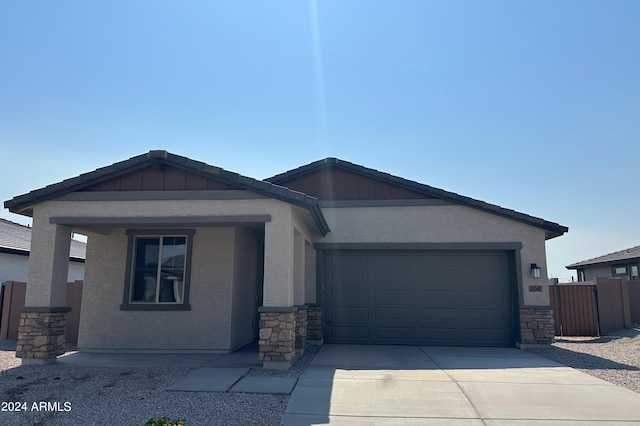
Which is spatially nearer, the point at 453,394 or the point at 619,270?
the point at 453,394

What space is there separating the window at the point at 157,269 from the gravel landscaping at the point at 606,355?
8535 mm

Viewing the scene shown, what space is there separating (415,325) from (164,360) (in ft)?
20.6

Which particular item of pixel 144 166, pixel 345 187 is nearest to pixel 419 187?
pixel 345 187

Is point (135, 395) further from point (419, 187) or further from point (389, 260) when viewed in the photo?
point (419, 187)

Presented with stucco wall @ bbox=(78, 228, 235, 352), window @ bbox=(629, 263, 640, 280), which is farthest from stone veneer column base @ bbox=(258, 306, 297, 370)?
window @ bbox=(629, 263, 640, 280)

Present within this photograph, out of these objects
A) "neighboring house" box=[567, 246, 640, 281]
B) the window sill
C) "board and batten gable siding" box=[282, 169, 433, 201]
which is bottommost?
the window sill

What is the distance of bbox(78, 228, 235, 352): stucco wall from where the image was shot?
34.2 feet

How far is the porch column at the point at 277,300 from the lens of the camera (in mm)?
8281

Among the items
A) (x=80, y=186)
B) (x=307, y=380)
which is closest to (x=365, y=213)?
(x=307, y=380)

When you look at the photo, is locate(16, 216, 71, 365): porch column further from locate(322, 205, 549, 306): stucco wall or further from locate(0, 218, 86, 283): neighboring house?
locate(0, 218, 86, 283): neighboring house

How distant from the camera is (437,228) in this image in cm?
1222

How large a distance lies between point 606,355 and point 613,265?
15.1 m

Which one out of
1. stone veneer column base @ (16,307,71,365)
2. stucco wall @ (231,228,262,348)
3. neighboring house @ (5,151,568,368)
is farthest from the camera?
stucco wall @ (231,228,262,348)

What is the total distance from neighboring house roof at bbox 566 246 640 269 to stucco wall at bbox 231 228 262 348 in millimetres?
17614
